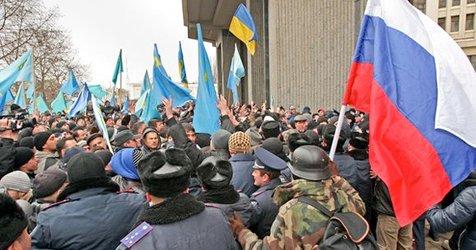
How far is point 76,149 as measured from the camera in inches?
171

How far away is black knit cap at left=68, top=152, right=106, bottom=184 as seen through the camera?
2357 millimetres

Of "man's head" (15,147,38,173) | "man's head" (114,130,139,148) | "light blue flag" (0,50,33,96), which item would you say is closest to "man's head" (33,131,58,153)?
"man's head" (15,147,38,173)

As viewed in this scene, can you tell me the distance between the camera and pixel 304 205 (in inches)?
78.4

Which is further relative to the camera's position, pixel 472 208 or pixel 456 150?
pixel 472 208

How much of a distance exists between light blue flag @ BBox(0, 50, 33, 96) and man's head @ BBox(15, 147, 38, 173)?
512 centimetres

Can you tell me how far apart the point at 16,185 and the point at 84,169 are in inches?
46.2

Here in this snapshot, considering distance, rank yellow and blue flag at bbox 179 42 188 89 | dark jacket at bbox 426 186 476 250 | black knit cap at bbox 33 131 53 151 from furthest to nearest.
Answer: yellow and blue flag at bbox 179 42 188 89 → black knit cap at bbox 33 131 53 151 → dark jacket at bbox 426 186 476 250

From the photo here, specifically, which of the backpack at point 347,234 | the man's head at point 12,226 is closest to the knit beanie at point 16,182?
the man's head at point 12,226

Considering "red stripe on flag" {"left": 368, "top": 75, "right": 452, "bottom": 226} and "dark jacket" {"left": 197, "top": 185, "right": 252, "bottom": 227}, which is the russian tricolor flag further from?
"dark jacket" {"left": 197, "top": 185, "right": 252, "bottom": 227}

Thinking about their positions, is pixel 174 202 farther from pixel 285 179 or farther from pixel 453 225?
Result: pixel 453 225

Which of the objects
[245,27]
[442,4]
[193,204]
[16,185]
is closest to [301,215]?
[193,204]

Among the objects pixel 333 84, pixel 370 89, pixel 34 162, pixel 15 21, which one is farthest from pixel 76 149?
pixel 15 21

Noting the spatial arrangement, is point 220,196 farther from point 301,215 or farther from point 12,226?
point 12,226

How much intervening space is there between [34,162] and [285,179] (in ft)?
11.1
